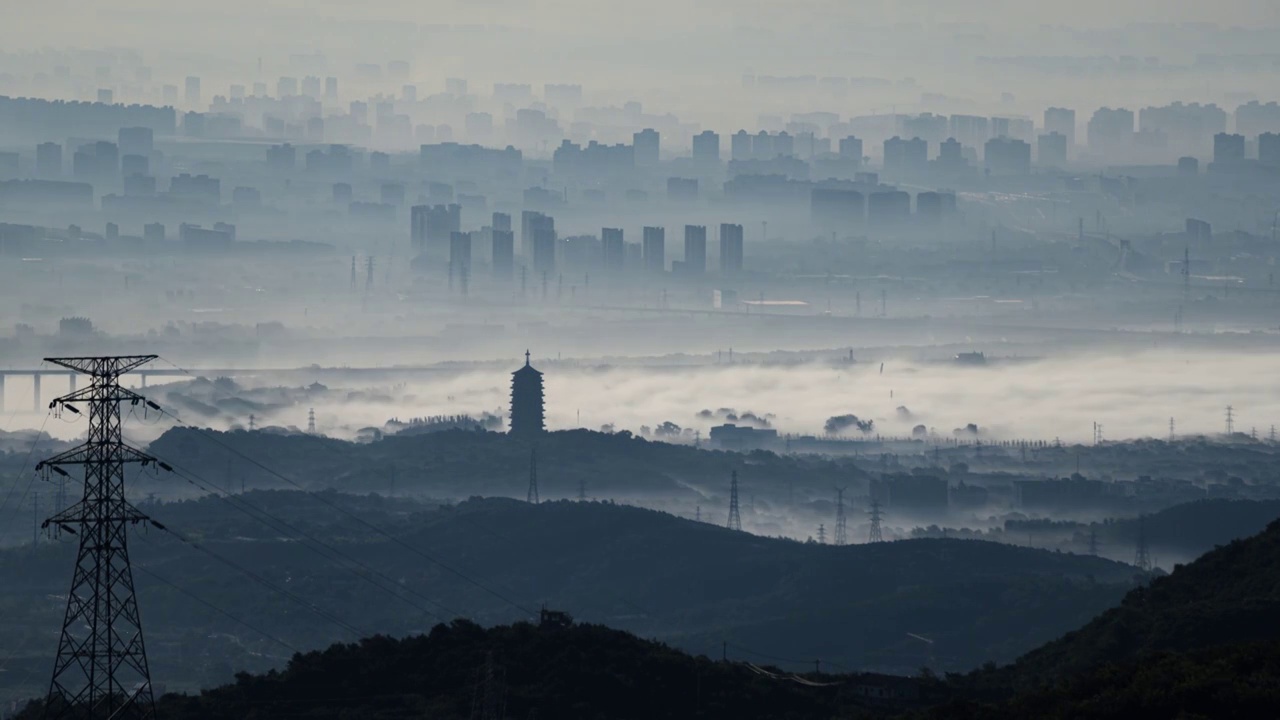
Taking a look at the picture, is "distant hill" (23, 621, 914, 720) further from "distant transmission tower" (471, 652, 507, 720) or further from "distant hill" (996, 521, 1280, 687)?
"distant hill" (996, 521, 1280, 687)

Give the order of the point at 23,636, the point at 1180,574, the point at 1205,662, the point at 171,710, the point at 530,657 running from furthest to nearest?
the point at 23,636 → the point at 1180,574 → the point at 530,657 → the point at 171,710 → the point at 1205,662

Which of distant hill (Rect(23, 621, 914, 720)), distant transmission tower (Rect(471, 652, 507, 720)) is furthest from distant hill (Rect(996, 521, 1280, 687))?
distant transmission tower (Rect(471, 652, 507, 720))

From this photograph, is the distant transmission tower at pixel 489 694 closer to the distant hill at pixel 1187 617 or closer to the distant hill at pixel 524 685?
the distant hill at pixel 524 685

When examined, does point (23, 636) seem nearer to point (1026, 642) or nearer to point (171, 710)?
point (1026, 642)

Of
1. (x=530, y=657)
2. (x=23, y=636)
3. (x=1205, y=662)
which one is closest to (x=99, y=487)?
(x=1205, y=662)

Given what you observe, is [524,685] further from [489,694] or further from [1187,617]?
[1187,617]

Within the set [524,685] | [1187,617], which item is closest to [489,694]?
[524,685]

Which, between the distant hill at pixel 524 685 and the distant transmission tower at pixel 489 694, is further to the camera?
the distant hill at pixel 524 685

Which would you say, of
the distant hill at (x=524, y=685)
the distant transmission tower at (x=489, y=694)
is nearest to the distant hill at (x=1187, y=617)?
the distant hill at (x=524, y=685)
